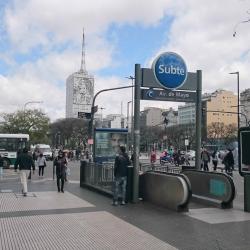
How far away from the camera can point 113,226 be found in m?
9.57

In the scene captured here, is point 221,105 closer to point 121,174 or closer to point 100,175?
point 100,175

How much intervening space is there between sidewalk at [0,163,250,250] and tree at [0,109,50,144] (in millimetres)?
72239

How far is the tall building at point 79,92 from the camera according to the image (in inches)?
3438

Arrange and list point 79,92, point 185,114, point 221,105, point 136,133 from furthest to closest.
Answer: point 221,105
point 185,114
point 79,92
point 136,133

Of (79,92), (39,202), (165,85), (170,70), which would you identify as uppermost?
(79,92)

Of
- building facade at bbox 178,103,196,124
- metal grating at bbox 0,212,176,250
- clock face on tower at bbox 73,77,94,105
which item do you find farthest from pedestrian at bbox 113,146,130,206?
building facade at bbox 178,103,196,124

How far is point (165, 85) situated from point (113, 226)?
5.77 metres

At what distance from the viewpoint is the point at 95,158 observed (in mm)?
22641

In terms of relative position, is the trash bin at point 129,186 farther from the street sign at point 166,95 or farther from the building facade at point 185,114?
the building facade at point 185,114

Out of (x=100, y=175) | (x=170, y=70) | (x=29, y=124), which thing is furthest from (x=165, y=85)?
(x=29, y=124)

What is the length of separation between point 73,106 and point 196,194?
256 ft

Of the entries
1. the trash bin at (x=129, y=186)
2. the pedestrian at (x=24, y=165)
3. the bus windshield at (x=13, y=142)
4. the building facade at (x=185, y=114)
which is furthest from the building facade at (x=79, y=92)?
the trash bin at (x=129, y=186)

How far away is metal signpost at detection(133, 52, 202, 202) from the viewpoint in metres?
13.6

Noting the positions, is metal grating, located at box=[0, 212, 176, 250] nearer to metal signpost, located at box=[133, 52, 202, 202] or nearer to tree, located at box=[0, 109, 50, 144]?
metal signpost, located at box=[133, 52, 202, 202]
